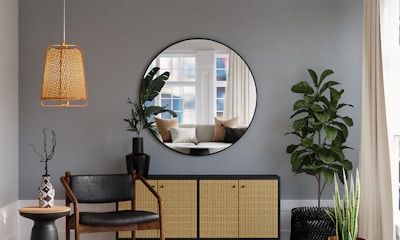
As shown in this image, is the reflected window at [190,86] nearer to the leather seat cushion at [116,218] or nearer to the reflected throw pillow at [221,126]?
the reflected throw pillow at [221,126]

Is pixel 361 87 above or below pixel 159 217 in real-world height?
above

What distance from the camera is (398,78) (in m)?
5.49

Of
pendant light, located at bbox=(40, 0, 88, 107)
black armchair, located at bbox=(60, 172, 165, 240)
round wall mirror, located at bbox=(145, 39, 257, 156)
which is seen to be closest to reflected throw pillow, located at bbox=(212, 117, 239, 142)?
round wall mirror, located at bbox=(145, 39, 257, 156)

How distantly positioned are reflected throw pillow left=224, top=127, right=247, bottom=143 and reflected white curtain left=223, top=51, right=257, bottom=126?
7cm

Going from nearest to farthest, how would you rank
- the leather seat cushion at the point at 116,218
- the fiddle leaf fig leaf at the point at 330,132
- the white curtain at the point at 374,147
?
1. the leather seat cushion at the point at 116,218
2. the white curtain at the point at 374,147
3. the fiddle leaf fig leaf at the point at 330,132

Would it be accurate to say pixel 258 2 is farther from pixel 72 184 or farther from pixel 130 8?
pixel 72 184

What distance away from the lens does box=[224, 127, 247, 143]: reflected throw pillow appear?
6477 millimetres

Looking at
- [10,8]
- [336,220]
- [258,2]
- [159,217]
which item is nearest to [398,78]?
[336,220]

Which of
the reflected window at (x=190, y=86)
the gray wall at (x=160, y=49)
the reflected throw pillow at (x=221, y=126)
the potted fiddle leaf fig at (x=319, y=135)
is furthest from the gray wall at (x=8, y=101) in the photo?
the potted fiddle leaf fig at (x=319, y=135)

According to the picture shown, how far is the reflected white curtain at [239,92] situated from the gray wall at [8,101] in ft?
6.82

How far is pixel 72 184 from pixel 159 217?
2.90 ft

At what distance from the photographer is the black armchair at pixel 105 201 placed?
5270 mm

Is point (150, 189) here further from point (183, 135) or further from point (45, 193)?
point (183, 135)

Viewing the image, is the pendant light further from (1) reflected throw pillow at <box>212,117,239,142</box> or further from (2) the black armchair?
(1) reflected throw pillow at <box>212,117,239,142</box>
